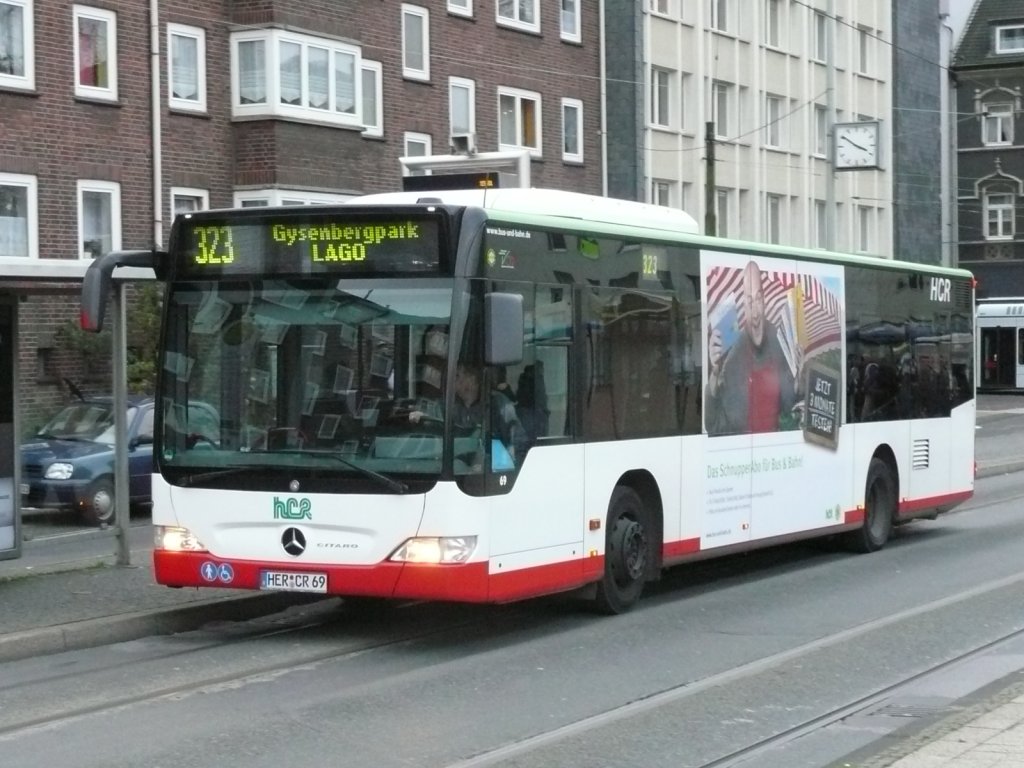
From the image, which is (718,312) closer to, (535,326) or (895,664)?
(535,326)

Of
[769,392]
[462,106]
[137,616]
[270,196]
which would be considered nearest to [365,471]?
[137,616]

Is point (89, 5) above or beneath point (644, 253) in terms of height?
above

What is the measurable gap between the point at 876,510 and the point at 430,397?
7.77 m

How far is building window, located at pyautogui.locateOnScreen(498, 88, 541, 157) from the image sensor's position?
4181 cm

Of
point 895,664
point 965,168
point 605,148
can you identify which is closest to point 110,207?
point 605,148

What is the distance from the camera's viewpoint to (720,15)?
1993 inches

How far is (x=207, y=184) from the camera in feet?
107

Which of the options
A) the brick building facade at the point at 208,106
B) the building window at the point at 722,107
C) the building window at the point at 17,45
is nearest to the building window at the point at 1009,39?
the building window at the point at 722,107

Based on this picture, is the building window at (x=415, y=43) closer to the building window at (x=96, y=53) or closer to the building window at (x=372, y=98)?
the building window at (x=372, y=98)

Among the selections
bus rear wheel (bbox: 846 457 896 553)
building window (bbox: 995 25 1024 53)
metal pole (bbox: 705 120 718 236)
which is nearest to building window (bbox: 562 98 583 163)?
metal pole (bbox: 705 120 718 236)

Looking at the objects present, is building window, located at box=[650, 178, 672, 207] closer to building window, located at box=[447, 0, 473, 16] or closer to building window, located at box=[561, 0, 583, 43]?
building window, located at box=[561, 0, 583, 43]

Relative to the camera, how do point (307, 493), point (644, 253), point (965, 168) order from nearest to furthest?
point (307, 493) < point (644, 253) < point (965, 168)

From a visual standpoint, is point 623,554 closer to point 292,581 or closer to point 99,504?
point 292,581

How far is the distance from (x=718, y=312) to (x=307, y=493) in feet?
14.1
